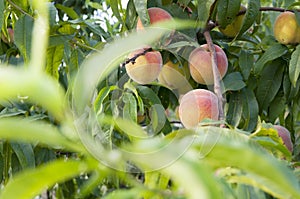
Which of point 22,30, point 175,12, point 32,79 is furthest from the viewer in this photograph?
point 175,12

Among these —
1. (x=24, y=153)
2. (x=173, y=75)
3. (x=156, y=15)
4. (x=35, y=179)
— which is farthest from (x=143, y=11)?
(x=35, y=179)

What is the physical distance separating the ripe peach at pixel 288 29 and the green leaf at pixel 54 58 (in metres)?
0.45

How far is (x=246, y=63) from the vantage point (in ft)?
3.19

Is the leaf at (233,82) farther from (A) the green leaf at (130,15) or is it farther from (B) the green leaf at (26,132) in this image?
(B) the green leaf at (26,132)

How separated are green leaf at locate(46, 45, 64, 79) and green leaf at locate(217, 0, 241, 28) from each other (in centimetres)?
28

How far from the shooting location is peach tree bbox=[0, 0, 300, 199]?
23cm

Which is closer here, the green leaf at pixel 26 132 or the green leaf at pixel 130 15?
the green leaf at pixel 26 132

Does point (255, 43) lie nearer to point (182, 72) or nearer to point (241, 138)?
point (182, 72)

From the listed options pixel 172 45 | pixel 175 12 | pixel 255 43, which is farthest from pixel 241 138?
pixel 255 43

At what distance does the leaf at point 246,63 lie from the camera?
3.17ft

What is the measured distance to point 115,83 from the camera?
834 millimetres

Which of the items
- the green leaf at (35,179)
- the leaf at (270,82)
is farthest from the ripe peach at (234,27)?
the green leaf at (35,179)

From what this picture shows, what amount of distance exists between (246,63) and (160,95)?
0.62 feet

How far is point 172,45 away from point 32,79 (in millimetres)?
608
